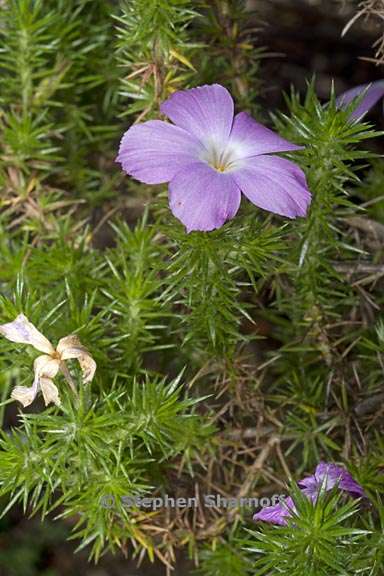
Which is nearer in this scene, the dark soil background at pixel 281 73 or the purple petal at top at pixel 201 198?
the purple petal at top at pixel 201 198

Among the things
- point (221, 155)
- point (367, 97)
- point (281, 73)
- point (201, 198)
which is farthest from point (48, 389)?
point (281, 73)

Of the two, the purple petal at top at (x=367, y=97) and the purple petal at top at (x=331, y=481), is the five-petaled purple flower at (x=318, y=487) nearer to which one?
the purple petal at top at (x=331, y=481)

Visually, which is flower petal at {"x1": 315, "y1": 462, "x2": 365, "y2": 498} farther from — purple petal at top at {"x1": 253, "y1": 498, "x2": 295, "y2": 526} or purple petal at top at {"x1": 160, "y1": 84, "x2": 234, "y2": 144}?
purple petal at top at {"x1": 160, "y1": 84, "x2": 234, "y2": 144}

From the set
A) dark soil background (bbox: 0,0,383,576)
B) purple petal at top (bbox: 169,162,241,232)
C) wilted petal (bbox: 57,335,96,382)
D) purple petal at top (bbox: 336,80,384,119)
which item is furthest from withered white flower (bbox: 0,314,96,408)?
dark soil background (bbox: 0,0,383,576)

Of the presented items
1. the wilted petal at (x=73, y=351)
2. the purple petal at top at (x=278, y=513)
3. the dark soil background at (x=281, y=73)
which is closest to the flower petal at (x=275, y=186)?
the wilted petal at (x=73, y=351)

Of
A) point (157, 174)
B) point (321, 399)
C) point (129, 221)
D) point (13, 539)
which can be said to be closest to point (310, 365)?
point (321, 399)

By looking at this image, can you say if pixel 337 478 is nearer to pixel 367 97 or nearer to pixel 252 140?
pixel 252 140
